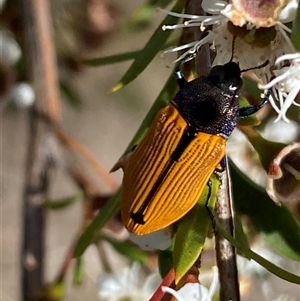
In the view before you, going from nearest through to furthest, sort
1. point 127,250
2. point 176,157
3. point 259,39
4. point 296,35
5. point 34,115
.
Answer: point 296,35
point 259,39
point 176,157
point 127,250
point 34,115

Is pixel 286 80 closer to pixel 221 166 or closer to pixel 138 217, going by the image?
pixel 221 166

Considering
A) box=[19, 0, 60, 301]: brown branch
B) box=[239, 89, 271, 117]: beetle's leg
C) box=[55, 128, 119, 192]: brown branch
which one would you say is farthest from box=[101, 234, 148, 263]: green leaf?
box=[239, 89, 271, 117]: beetle's leg

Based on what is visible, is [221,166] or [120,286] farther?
[120,286]

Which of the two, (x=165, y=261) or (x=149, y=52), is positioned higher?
(x=149, y=52)

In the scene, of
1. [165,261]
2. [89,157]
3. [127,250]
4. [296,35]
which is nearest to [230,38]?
[296,35]

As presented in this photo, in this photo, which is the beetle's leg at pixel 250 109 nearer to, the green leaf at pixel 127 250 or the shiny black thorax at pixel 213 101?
the shiny black thorax at pixel 213 101

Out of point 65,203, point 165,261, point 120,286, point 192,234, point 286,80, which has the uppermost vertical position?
point 286,80

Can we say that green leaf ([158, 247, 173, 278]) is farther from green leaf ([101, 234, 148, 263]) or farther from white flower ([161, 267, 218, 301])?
green leaf ([101, 234, 148, 263])
